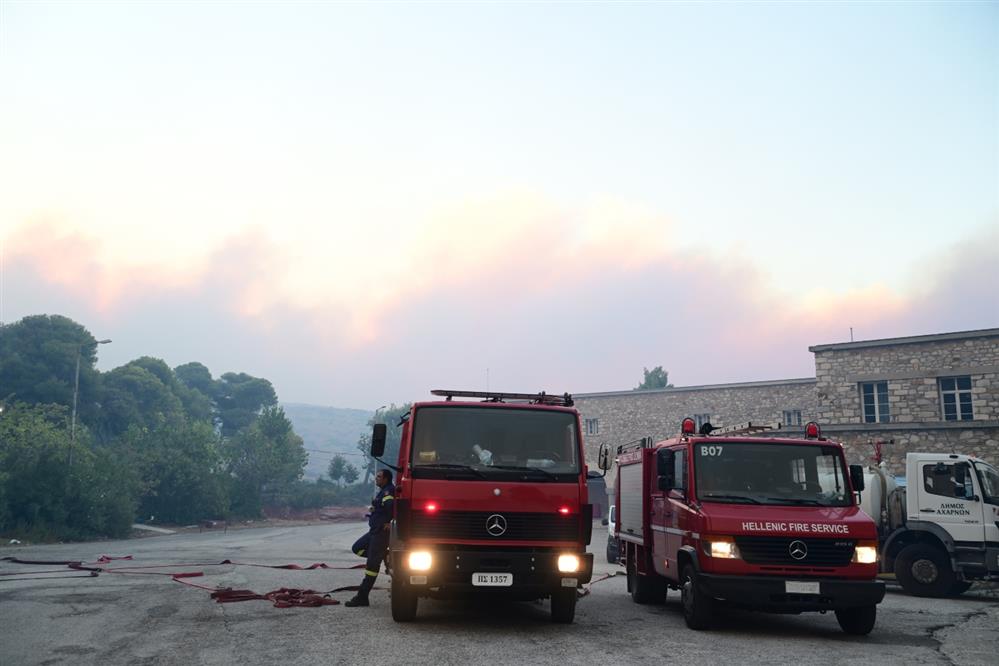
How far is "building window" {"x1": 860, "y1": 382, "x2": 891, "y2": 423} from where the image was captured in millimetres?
31859

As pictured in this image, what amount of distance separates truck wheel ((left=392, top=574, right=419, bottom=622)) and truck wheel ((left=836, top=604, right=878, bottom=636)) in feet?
16.5

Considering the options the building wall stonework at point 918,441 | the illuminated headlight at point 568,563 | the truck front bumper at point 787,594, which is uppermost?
the building wall stonework at point 918,441

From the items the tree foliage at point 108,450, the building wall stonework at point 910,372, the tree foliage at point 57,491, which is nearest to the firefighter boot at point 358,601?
the building wall stonework at point 910,372

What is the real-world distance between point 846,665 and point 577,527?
3052mm

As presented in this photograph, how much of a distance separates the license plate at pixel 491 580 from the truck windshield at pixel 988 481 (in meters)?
9.40

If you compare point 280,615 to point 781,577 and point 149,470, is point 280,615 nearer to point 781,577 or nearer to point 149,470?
point 781,577

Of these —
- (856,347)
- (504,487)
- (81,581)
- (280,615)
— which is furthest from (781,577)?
(856,347)

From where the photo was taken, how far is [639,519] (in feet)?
43.4

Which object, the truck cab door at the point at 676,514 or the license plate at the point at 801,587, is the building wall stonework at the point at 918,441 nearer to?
the truck cab door at the point at 676,514

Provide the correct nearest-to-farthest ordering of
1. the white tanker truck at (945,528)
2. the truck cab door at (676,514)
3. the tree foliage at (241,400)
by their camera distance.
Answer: the truck cab door at (676,514) → the white tanker truck at (945,528) → the tree foliage at (241,400)

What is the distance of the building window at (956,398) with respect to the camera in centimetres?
3034

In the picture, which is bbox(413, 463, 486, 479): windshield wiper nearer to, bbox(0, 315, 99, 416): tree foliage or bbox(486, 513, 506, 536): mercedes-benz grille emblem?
bbox(486, 513, 506, 536): mercedes-benz grille emblem

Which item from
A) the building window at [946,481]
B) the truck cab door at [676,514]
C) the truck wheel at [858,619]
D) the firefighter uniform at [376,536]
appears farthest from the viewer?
the building window at [946,481]

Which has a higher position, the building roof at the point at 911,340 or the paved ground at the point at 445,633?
the building roof at the point at 911,340
